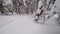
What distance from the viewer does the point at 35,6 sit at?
100 centimetres

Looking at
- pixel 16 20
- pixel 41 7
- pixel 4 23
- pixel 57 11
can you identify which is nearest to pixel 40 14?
pixel 41 7

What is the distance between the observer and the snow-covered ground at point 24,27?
0.88 meters

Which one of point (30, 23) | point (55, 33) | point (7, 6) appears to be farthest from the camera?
point (7, 6)

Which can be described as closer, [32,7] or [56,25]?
[56,25]

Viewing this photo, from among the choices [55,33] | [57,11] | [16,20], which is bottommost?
[55,33]

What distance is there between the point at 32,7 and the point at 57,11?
1.05 feet

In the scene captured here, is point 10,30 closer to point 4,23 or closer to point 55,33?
point 4,23

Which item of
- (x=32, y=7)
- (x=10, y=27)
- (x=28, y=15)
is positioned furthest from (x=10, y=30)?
(x=32, y=7)

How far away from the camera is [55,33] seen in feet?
2.77

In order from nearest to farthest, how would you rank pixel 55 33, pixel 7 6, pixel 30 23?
pixel 55 33 → pixel 30 23 → pixel 7 6

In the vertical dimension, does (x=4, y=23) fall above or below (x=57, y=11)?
below

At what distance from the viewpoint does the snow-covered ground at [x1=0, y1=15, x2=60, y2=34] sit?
88 cm

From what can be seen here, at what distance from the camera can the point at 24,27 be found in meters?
0.94

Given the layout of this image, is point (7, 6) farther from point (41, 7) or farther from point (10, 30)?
point (41, 7)
